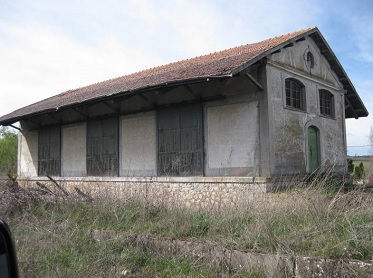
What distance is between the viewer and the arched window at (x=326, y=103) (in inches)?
591

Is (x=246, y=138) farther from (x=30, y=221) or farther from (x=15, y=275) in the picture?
(x=15, y=275)

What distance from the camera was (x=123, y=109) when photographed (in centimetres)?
1461

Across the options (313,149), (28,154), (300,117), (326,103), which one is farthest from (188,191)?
(28,154)

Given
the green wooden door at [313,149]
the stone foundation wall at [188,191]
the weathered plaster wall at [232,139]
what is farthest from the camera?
the green wooden door at [313,149]

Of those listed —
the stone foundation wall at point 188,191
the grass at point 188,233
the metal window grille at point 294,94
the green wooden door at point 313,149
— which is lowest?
the grass at point 188,233

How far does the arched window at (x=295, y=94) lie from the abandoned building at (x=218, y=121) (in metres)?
0.03

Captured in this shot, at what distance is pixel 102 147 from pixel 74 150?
1.90 m

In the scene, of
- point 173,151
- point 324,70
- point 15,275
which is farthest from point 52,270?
point 324,70

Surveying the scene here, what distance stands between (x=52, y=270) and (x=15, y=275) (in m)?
3.63

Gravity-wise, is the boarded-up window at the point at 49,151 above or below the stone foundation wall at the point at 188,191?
above

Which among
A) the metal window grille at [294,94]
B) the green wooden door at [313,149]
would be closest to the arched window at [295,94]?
the metal window grille at [294,94]

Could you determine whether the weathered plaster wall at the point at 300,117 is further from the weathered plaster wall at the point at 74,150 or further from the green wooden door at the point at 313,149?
the weathered plaster wall at the point at 74,150

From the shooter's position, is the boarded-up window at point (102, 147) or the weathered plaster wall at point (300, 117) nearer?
the weathered plaster wall at point (300, 117)

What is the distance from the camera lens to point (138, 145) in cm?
1405
